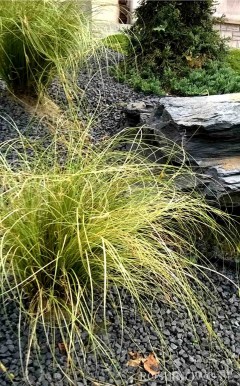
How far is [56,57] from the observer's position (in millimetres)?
3316

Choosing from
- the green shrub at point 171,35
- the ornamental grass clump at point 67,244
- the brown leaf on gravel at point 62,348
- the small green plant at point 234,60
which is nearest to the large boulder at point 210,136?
the ornamental grass clump at point 67,244

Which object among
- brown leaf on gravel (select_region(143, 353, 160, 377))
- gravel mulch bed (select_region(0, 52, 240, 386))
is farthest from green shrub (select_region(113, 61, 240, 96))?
brown leaf on gravel (select_region(143, 353, 160, 377))

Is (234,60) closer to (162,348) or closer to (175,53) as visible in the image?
(175,53)

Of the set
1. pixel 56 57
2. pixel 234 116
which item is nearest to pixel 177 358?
pixel 234 116

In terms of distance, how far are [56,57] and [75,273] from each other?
1779 mm

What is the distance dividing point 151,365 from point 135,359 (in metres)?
0.06

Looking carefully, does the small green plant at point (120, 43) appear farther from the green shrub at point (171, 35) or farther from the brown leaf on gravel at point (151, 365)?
the brown leaf on gravel at point (151, 365)

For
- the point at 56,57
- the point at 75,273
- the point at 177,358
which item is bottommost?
the point at 177,358

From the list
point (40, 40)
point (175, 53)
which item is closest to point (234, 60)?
point (175, 53)

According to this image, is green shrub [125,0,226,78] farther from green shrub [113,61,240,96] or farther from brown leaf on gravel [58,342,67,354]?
brown leaf on gravel [58,342,67,354]

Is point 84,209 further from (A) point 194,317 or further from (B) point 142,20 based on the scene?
(B) point 142,20

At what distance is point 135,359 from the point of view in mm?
2004

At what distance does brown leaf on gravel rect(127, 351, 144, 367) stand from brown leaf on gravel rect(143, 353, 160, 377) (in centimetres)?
2

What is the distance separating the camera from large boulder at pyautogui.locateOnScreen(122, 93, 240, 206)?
265cm
